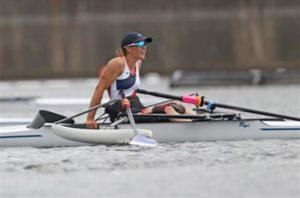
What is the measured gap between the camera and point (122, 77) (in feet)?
35.5

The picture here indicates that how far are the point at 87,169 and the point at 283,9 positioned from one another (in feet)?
92.5

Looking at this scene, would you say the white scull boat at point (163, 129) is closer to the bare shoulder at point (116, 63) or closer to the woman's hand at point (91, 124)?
the woman's hand at point (91, 124)

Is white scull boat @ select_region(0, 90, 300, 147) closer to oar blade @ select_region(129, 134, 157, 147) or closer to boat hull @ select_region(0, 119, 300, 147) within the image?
boat hull @ select_region(0, 119, 300, 147)

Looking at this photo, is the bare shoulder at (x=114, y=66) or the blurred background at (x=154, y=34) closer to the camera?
the bare shoulder at (x=114, y=66)

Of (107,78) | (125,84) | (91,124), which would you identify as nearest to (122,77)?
(125,84)

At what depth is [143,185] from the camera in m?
7.82

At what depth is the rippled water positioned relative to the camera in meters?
7.51

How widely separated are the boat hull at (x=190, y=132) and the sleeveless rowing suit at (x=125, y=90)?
27 cm

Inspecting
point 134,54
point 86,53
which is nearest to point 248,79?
point 86,53

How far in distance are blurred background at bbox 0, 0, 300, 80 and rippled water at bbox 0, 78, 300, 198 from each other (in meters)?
25.1

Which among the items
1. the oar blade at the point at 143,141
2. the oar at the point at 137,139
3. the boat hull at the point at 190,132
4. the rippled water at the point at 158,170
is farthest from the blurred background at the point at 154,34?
the rippled water at the point at 158,170

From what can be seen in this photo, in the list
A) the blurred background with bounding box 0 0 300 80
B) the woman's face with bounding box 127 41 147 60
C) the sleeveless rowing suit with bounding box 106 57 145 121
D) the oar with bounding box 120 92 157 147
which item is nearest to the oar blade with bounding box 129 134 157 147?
the oar with bounding box 120 92 157 147

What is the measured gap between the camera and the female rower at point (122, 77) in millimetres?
10750

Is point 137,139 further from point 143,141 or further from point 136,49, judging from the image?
point 136,49
